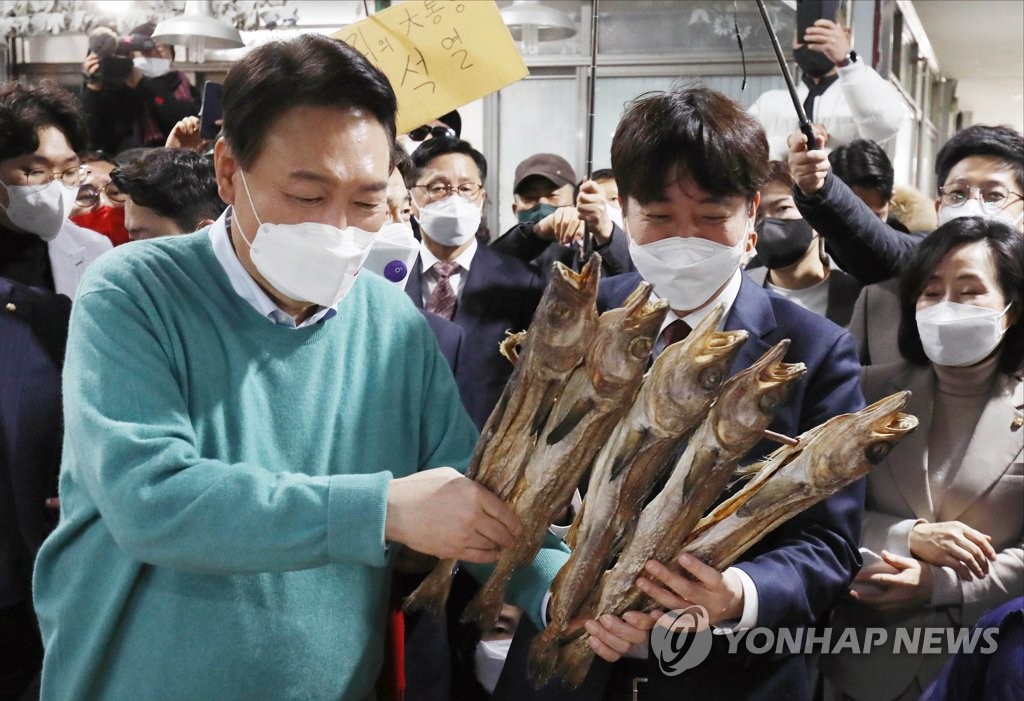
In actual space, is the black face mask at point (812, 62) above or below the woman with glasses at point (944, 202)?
above

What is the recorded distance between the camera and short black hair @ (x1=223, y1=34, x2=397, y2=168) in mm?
1198

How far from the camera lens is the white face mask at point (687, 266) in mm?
1485

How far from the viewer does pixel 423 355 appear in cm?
134

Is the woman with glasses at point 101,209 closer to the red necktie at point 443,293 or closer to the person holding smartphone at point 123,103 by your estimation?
the person holding smartphone at point 123,103

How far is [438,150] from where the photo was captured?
2912 millimetres

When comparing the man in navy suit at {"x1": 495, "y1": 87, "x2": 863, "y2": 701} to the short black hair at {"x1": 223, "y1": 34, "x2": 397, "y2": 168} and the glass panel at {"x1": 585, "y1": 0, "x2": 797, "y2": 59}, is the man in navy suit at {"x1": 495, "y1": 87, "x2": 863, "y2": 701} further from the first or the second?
the glass panel at {"x1": 585, "y1": 0, "x2": 797, "y2": 59}

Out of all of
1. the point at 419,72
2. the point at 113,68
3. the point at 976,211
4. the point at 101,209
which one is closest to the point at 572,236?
the point at 419,72

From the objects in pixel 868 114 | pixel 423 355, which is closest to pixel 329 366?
pixel 423 355

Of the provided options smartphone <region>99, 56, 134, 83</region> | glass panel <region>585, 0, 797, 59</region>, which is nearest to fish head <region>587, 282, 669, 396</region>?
smartphone <region>99, 56, 134, 83</region>

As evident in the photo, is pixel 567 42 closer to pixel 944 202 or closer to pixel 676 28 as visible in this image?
pixel 676 28

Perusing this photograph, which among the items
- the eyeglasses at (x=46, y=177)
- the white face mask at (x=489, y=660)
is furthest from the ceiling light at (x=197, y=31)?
the white face mask at (x=489, y=660)

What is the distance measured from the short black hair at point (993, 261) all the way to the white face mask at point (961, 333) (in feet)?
0.14

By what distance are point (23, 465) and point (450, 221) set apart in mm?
1222

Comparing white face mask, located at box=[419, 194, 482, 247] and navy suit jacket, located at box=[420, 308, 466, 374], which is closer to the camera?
navy suit jacket, located at box=[420, 308, 466, 374]
